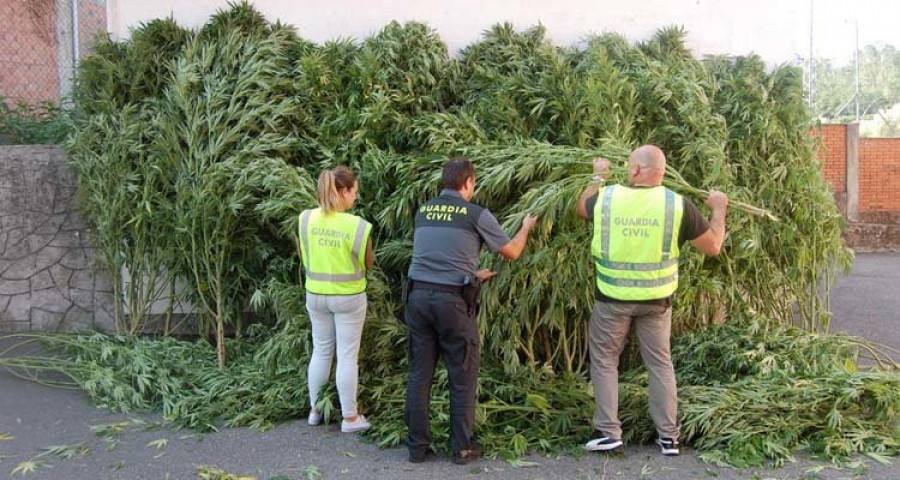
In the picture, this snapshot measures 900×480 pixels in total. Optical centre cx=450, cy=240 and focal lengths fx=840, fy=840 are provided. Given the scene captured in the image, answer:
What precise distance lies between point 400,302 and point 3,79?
745 cm

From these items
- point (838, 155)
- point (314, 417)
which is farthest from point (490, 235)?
point (838, 155)

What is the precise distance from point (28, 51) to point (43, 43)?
348 mm

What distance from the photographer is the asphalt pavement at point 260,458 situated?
4.72m

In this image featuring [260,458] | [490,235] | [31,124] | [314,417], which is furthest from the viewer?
[31,124]

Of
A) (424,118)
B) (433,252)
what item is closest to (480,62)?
(424,118)

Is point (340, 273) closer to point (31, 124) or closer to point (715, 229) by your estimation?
point (715, 229)

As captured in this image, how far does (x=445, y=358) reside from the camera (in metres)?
4.95

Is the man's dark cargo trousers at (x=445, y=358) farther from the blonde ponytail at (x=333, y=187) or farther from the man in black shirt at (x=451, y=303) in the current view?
the blonde ponytail at (x=333, y=187)

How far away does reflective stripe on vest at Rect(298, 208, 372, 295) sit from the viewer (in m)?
5.36

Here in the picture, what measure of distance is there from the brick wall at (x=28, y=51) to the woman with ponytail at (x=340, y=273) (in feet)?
19.8

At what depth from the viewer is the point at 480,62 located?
26.8 feet

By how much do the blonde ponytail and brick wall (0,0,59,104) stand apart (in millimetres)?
6028

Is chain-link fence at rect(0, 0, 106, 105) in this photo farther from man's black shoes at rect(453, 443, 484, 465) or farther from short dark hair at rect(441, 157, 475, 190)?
man's black shoes at rect(453, 443, 484, 465)

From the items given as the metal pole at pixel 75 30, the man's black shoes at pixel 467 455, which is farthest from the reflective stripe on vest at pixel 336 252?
the metal pole at pixel 75 30
